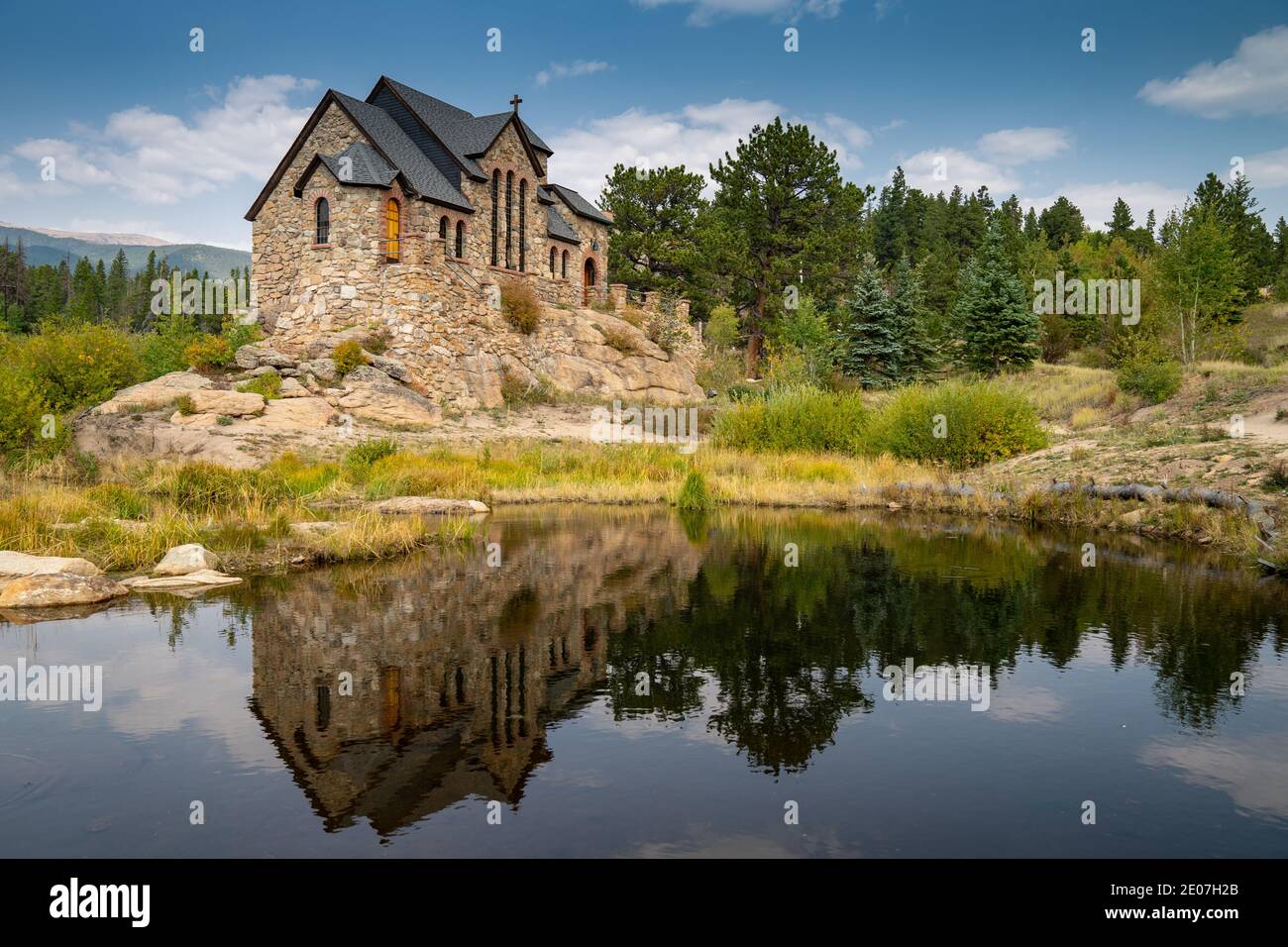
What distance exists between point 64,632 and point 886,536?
47.9 ft

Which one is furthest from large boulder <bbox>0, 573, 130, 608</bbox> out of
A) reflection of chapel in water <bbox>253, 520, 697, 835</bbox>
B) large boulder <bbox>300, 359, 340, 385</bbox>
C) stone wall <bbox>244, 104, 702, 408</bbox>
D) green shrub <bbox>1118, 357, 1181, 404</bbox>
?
green shrub <bbox>1118, 357, 1181, 404</bbox>

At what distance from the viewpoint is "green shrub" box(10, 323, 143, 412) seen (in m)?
29.0

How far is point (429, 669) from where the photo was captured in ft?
30.0

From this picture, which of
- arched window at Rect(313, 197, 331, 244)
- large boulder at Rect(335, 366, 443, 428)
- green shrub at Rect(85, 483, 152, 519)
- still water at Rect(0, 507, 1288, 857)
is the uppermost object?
arched window at Rect(313, 197, 331, 244)

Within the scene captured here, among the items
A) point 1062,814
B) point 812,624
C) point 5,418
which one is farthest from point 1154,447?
point 5,418

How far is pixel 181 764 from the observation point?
6707mm

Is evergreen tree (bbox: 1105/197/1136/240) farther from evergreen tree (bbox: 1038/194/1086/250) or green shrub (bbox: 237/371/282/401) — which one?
green shrub (bbox: 237/371/282/401)

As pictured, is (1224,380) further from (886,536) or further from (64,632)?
(64,632)

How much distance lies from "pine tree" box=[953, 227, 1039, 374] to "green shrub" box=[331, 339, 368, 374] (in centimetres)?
3084

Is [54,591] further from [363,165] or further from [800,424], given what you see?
[363,165]

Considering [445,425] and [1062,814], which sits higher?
[445,425]

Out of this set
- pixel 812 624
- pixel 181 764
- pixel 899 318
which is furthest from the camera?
pixel 899 318

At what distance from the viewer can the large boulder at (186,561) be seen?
44.4 ft

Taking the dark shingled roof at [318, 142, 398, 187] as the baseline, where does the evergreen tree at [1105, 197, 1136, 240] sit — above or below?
above
